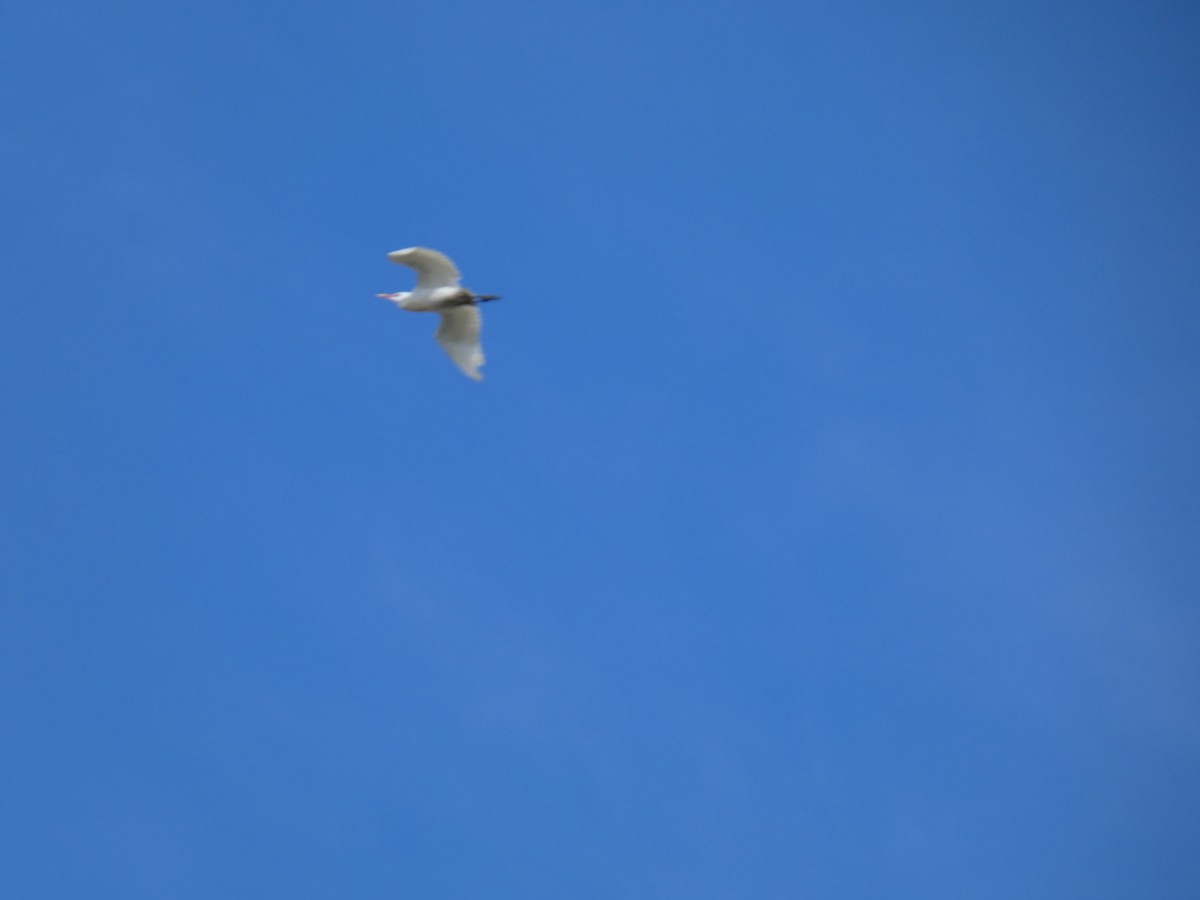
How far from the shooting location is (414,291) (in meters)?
19.4

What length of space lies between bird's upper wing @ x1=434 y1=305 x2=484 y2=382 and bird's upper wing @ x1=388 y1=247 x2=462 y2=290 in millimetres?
647

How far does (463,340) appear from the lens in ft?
65.7

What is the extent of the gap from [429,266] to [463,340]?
1593 mm

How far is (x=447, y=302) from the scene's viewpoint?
19281 millimetres

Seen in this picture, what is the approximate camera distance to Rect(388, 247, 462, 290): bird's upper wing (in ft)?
60.4

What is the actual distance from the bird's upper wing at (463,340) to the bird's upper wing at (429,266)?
0.65 m

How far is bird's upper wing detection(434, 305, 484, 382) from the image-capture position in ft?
64.7

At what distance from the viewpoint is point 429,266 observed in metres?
18.8

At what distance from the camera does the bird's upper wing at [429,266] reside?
18.4 meters

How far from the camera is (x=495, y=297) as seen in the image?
18984 mm

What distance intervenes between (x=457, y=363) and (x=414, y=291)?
1346 mm

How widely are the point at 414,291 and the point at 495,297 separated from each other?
52.9 inches

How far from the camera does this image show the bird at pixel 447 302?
18641 millimetres

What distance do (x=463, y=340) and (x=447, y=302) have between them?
0.92 m
